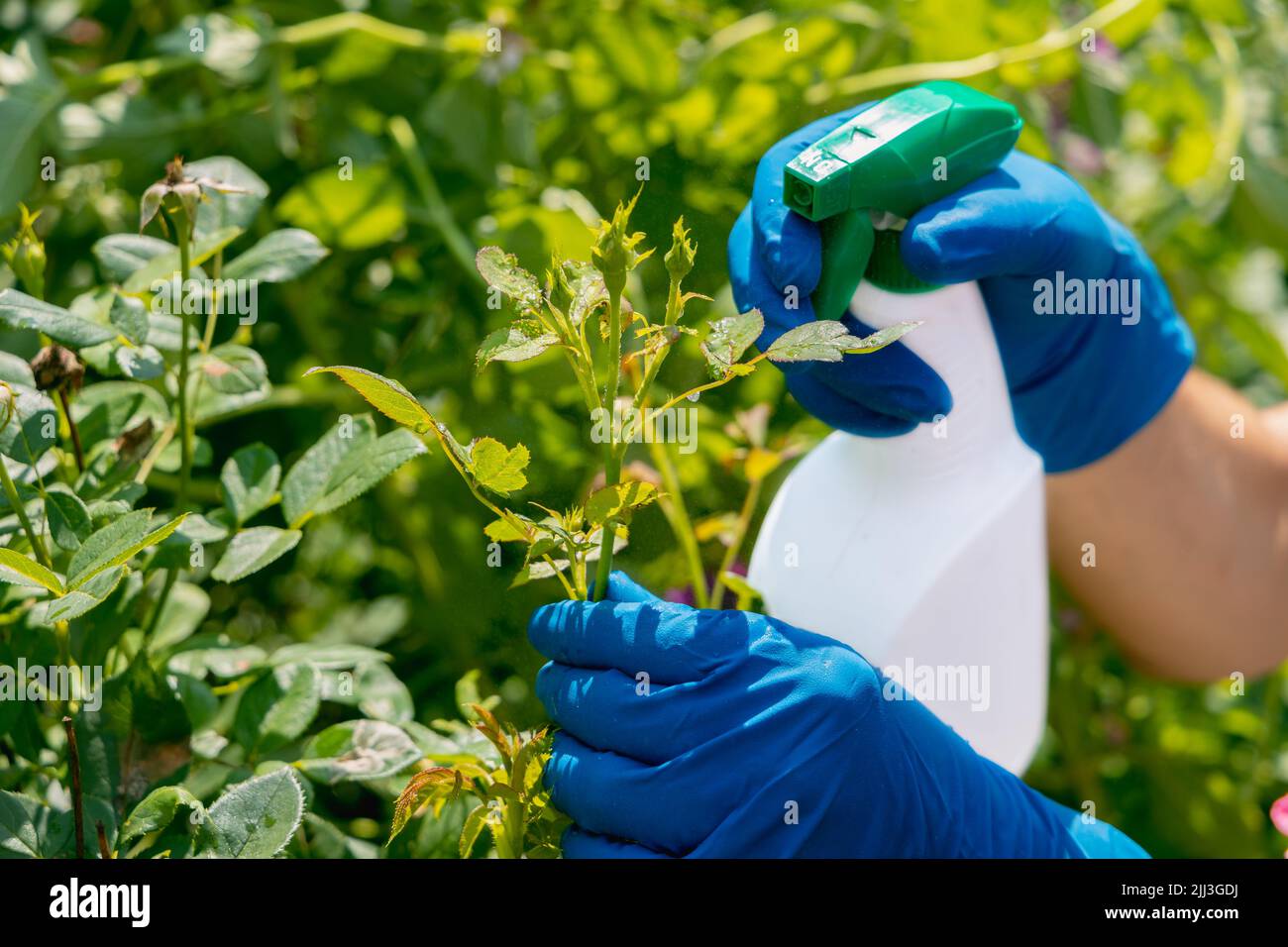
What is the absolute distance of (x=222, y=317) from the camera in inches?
26.3

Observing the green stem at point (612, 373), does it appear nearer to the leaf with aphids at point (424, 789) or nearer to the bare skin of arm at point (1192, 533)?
the leaf with aphids at point (424, 789)

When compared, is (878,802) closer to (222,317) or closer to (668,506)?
(668,506)

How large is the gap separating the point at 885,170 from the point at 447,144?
1.43 feet

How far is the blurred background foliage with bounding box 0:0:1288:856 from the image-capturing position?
33.0 inches

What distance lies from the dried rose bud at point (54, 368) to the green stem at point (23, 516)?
0.17 ft

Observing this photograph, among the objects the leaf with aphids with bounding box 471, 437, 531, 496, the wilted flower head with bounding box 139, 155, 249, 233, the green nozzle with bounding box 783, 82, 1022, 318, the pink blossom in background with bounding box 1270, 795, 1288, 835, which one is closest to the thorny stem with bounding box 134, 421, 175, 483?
the wilted flower head with bounding box 139, 155, 249, 233

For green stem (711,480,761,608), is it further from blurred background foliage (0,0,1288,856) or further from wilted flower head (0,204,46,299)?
wilted flower head (0,204,46,299)

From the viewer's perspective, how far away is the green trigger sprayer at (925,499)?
1.93ft

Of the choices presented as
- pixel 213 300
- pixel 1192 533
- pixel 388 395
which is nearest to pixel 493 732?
pixel 388 395

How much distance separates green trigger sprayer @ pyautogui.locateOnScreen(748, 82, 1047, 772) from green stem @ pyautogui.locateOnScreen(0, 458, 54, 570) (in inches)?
13.1

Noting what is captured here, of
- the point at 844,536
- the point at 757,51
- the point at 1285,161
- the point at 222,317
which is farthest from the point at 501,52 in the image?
the point at 1285,161

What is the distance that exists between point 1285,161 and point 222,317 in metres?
1.03

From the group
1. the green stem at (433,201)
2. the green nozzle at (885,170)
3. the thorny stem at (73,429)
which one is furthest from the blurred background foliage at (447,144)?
the thorny stem at (73,429)

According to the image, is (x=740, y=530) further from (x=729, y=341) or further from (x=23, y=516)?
(x=23, y=516)
